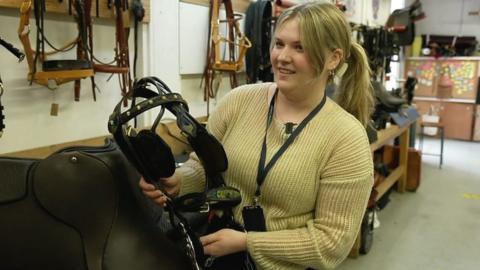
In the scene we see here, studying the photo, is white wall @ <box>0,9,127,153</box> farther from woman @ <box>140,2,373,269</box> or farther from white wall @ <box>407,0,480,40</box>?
white wall @ <box>407,0,480,40</box>

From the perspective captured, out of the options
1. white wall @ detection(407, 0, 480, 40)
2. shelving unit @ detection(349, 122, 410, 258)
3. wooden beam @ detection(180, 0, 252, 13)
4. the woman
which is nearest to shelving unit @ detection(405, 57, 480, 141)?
white wall @ detection(407, 0, 480, 40)

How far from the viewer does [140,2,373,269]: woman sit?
3.58ft

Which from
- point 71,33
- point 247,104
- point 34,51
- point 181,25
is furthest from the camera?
point 181,25

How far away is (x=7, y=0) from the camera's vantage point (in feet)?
4.98

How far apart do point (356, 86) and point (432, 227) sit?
2687 millimetres

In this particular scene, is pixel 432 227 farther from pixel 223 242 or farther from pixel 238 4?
pixel 223 242

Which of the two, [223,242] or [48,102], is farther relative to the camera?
[48,102]

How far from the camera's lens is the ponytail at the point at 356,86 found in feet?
4.20

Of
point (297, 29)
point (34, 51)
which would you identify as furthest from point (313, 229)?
point (34, 51)

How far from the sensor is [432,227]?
3545 millimetres

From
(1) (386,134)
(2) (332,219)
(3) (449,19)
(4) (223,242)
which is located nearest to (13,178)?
(4) (223,242)

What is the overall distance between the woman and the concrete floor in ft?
6.28

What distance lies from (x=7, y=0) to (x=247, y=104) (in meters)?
0.93

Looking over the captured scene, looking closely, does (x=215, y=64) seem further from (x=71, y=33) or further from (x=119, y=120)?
(x=119, y=120)
